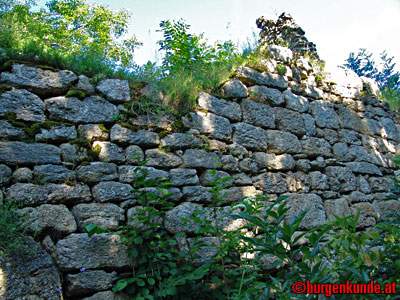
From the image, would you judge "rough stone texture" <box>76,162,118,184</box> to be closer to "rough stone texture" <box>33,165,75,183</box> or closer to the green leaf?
"rough stone texture" <box>33,165,75,183</box>

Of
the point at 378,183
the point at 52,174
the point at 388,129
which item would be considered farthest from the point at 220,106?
the point at 388,129

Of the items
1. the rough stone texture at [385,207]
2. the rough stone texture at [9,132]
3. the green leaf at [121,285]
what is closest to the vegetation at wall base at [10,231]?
the rough stone texture at [9,132]

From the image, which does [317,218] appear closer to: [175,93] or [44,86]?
[175,93]

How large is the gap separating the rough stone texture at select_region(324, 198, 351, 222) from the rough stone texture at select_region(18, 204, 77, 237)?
275 centimetres

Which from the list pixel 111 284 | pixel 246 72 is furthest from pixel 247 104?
pixel 111 284

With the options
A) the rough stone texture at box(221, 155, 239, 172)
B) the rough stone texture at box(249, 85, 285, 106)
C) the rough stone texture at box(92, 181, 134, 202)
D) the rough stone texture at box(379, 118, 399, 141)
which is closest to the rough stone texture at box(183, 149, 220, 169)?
the rough stone texture at box(221, 155, 239, 172)

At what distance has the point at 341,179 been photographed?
158 inches

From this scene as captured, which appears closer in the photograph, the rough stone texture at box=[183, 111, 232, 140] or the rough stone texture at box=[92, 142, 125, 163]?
the rough stone texture at box=[92, 142, 125, 163]

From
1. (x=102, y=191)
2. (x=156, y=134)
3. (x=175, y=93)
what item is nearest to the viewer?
(x=102, y=191)

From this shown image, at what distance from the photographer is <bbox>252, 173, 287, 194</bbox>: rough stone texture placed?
132 inches

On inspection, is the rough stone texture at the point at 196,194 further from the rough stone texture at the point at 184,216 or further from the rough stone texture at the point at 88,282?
the rough stone texture at the point at 88,282

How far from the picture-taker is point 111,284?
221cm

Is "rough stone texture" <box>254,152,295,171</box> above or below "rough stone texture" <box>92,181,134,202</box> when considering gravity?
above

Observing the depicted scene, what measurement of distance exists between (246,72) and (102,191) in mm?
2240
